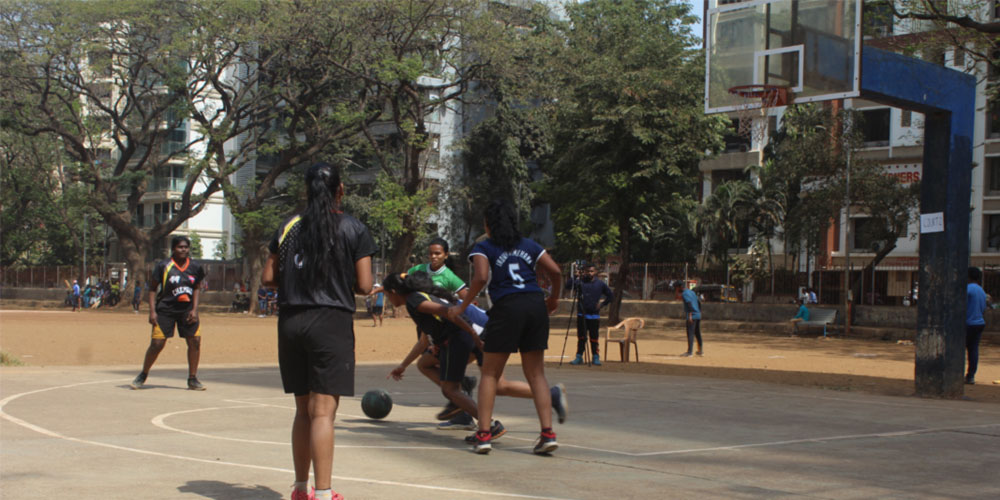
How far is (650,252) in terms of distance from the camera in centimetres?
5688

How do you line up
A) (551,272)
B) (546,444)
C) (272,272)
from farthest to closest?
(551,272) < (546,444) < (272,272)

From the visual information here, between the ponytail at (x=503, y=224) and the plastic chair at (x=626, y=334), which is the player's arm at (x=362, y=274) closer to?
the ponytail at (x=503, y=224)

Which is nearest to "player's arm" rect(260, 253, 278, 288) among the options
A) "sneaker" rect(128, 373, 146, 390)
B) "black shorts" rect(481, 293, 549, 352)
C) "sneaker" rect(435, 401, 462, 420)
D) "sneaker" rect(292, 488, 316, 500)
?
"sneaker" rect(292, 488, 316, 500)

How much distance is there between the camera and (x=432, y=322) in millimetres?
8477

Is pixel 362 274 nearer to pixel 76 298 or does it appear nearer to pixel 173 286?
pixel 173 286

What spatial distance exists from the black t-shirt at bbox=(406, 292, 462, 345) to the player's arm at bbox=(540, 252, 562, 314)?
3.43 feet

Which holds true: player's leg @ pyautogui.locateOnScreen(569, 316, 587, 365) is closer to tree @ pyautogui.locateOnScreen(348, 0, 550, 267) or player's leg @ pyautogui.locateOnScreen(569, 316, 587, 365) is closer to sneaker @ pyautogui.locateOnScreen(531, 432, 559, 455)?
sneaker @ pyautogui.locateOnScreen(531, 432, 559, 455)

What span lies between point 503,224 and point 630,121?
25.8 meters

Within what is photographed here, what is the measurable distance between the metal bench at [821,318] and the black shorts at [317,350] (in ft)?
95.0

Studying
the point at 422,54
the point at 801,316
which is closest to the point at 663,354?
the point at 801,316

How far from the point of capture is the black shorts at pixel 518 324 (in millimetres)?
7234

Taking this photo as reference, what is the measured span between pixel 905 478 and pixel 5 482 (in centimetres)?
539

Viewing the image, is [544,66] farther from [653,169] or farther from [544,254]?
[544,254]

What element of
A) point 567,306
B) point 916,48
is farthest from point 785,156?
point 916,48
